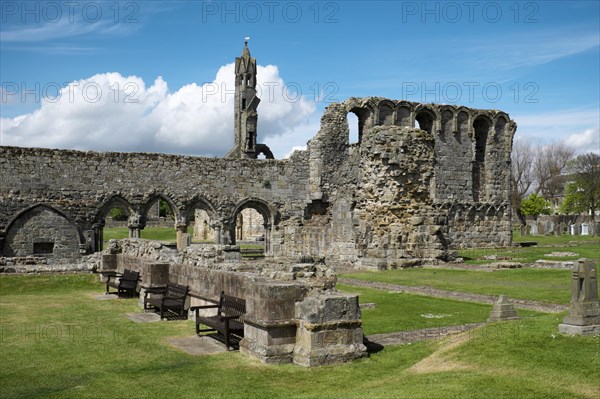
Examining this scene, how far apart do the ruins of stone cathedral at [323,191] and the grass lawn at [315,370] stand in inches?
522

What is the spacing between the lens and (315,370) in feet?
25.9

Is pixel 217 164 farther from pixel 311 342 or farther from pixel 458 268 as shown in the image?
pixel 311 342

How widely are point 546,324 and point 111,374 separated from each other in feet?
18.6

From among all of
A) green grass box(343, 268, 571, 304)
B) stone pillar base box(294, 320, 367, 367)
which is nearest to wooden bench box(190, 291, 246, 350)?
stone pillar base box(294, 320, 367, 367)

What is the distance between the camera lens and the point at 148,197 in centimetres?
2789

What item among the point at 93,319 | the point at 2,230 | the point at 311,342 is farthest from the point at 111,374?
the point at 2,230

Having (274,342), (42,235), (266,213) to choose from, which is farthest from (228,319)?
(266,213)

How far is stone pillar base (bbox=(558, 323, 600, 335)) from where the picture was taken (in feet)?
26.2

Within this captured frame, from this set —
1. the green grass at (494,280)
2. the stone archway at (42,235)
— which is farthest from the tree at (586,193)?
the stone archway at (42,235)

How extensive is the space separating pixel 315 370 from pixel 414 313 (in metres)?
4.57

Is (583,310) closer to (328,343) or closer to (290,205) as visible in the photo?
(328,343)

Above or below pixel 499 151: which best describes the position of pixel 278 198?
below

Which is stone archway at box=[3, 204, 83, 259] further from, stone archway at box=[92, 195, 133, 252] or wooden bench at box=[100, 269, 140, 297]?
wooden bench at box=[100, 269, 140, 297]

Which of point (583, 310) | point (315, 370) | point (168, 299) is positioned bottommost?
point (315, 370)
